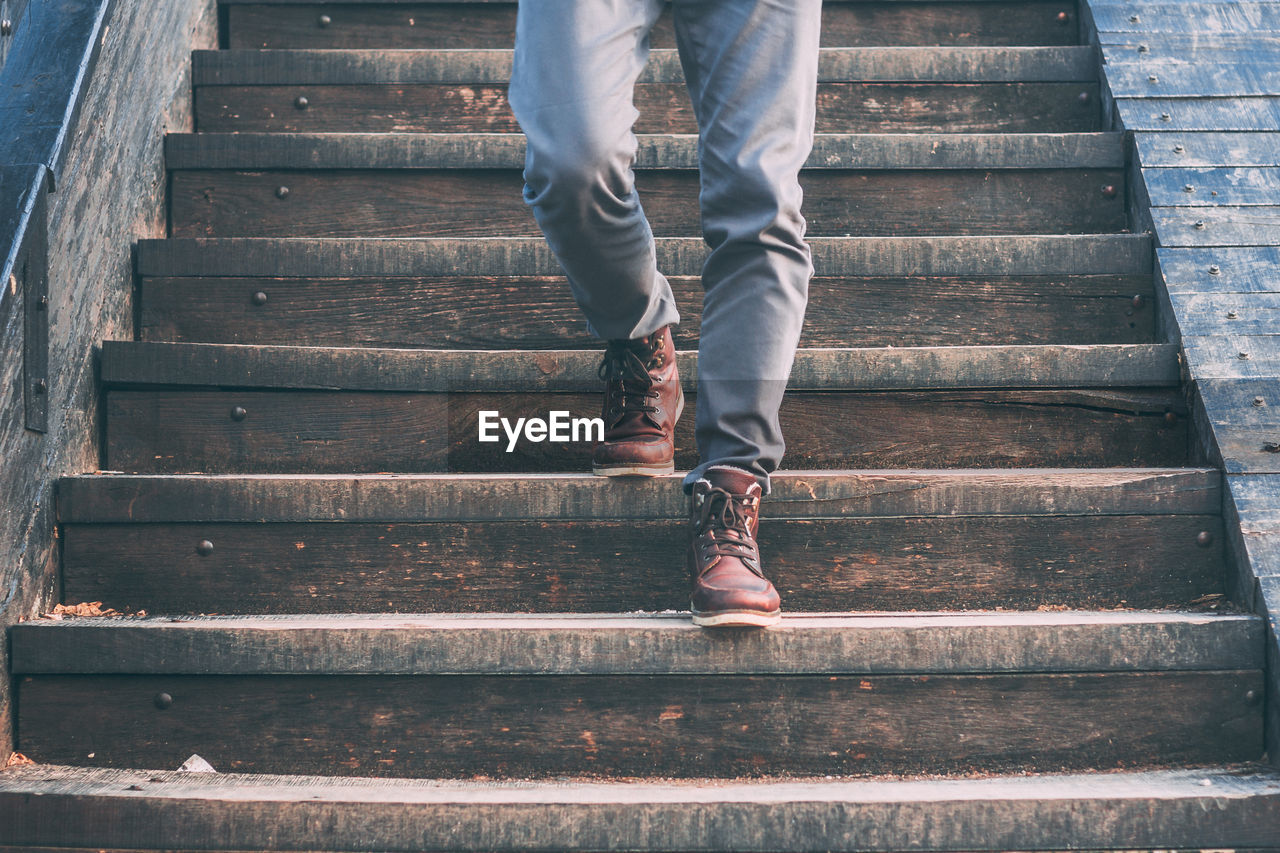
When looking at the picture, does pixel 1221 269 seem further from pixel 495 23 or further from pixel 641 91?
pixel 495 23

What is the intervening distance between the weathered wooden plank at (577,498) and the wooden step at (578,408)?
17cm

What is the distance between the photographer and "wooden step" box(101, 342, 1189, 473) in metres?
1.90

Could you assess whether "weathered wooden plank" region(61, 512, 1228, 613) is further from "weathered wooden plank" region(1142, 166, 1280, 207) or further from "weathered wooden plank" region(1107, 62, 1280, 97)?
"weathered wooden plank" region(1107, 62, 1280, 97)

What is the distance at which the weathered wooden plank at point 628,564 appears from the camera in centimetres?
172

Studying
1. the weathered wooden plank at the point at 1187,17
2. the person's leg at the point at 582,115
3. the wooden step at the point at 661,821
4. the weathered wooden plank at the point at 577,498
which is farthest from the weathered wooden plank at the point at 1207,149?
the wooden step at the point at 661,821

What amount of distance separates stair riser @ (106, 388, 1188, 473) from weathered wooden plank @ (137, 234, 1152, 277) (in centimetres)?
30

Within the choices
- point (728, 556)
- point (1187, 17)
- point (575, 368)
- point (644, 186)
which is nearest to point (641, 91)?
point (644, 186)

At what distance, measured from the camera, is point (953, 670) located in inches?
60.6

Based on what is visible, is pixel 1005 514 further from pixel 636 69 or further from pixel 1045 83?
pixel 1045 83

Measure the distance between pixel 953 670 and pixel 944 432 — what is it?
51 centimetres

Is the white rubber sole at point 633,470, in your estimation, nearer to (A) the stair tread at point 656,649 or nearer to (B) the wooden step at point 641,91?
(A) the stair tread at point 656,649

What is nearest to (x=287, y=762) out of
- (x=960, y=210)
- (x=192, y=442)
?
(x=192, y=442)

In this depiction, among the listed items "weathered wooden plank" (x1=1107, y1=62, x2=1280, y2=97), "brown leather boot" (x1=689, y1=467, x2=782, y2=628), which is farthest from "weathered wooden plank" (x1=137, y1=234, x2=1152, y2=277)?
"brown leather boot" (x1=689, y1=467, x2=782, y2=628)

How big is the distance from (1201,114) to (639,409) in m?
1.44
